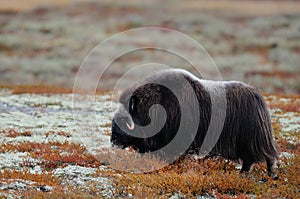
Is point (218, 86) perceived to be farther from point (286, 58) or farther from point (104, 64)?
point (286, 58)

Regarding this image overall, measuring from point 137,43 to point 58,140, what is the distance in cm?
2808

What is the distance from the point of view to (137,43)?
3772 centimetres

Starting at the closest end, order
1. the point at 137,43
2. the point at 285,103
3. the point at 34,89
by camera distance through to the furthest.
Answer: the point at 285,103 < the point at 34,89 < the point at 137,43

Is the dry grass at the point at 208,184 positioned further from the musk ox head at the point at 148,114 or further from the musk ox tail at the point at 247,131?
the musk ox head at the point at 148,114

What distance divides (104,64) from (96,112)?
17868mm

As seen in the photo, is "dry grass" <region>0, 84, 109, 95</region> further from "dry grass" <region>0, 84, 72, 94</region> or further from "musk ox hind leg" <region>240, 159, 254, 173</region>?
"musk ox hind leg" <region>240, 159, 254, 173</region>

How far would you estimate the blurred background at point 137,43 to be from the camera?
2855 cm

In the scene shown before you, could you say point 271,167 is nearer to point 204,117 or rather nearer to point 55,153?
point 204,117

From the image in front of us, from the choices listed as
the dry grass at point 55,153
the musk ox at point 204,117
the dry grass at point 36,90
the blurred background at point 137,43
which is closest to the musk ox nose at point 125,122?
the musk ox at point 204,117

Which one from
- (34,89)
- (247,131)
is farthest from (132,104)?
(34,89)

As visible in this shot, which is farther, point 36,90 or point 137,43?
point 137,43

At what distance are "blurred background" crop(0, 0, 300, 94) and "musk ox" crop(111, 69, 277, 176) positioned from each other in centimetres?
1360

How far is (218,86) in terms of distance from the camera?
27.0 feet

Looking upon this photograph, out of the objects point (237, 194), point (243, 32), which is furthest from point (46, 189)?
point (243, 32)
